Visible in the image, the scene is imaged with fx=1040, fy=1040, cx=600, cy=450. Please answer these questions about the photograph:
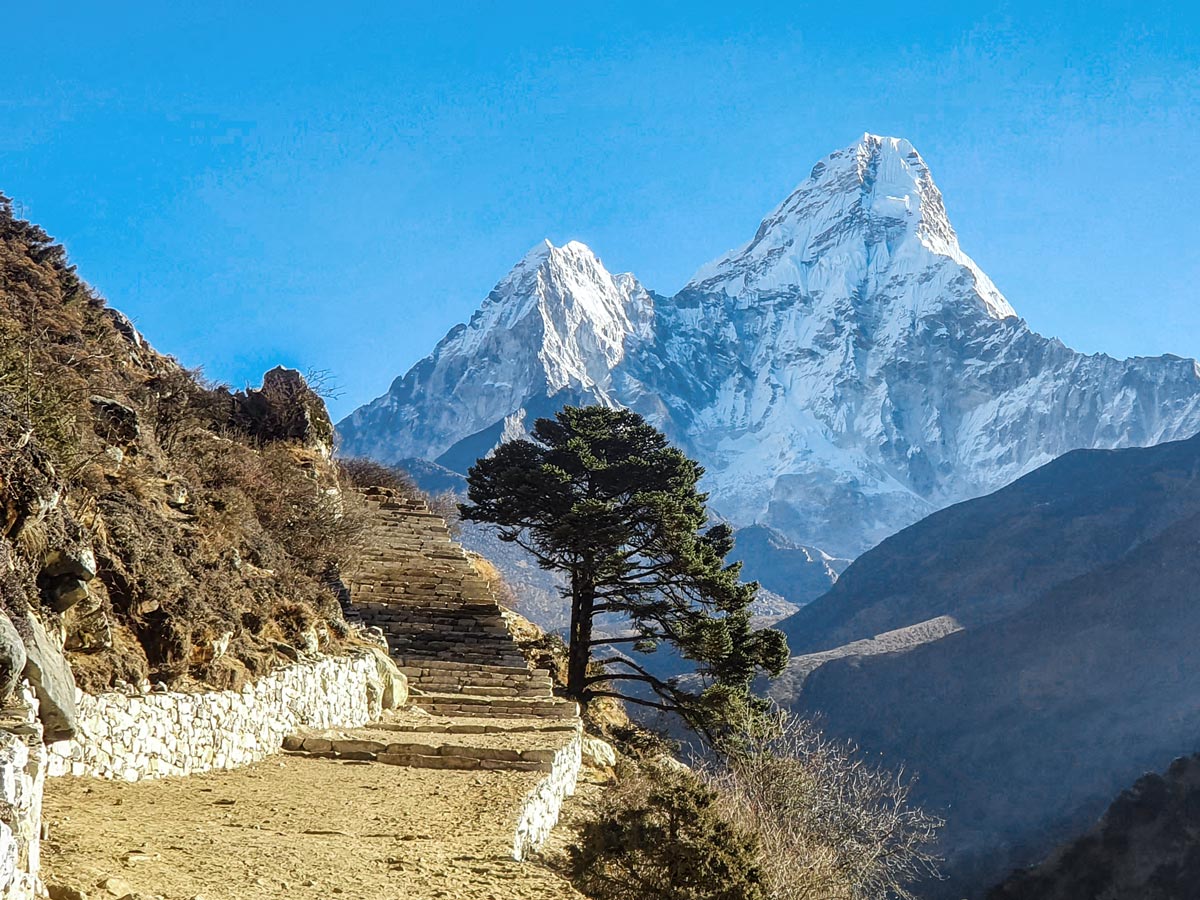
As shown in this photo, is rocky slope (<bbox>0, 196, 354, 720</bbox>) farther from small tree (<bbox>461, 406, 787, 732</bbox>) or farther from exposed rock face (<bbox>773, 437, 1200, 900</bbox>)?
exposed rock face (<bbox>773, 437, 1200, 900</bbox>)

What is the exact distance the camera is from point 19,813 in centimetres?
442

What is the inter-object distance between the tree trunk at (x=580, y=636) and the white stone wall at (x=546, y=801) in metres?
8.65

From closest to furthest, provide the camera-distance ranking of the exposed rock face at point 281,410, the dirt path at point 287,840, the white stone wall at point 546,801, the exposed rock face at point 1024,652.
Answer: the dirt path at point 287,840 < the white stone wall at point 546,801 < the exposed rock face at point 281,410 < the exposed rock face at point 1024,652

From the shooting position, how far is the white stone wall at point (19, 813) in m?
4.18

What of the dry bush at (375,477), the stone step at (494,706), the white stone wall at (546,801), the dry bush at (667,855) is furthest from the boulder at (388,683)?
the dry bush at (375,477)

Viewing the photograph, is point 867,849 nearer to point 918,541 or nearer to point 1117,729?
point 1117,729

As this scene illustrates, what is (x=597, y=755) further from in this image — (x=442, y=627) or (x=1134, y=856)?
(x=1134, y=856)

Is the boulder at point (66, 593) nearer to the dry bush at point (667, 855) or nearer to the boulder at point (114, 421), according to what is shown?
the boulder at point (114, 421)

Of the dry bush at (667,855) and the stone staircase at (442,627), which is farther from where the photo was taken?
the stone staircase at (442,627)

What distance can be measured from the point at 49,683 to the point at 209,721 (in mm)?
3128

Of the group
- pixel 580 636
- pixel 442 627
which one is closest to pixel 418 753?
pixel 442 627

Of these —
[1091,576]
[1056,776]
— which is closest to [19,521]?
[1056,776]

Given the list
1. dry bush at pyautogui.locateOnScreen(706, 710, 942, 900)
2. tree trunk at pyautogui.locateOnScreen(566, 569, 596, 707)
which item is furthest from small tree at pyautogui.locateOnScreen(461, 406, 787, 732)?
dry bush at pyautogui.locateOnScreen(706, 710, 942, 900)

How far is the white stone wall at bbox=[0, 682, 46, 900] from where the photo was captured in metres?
4.18
